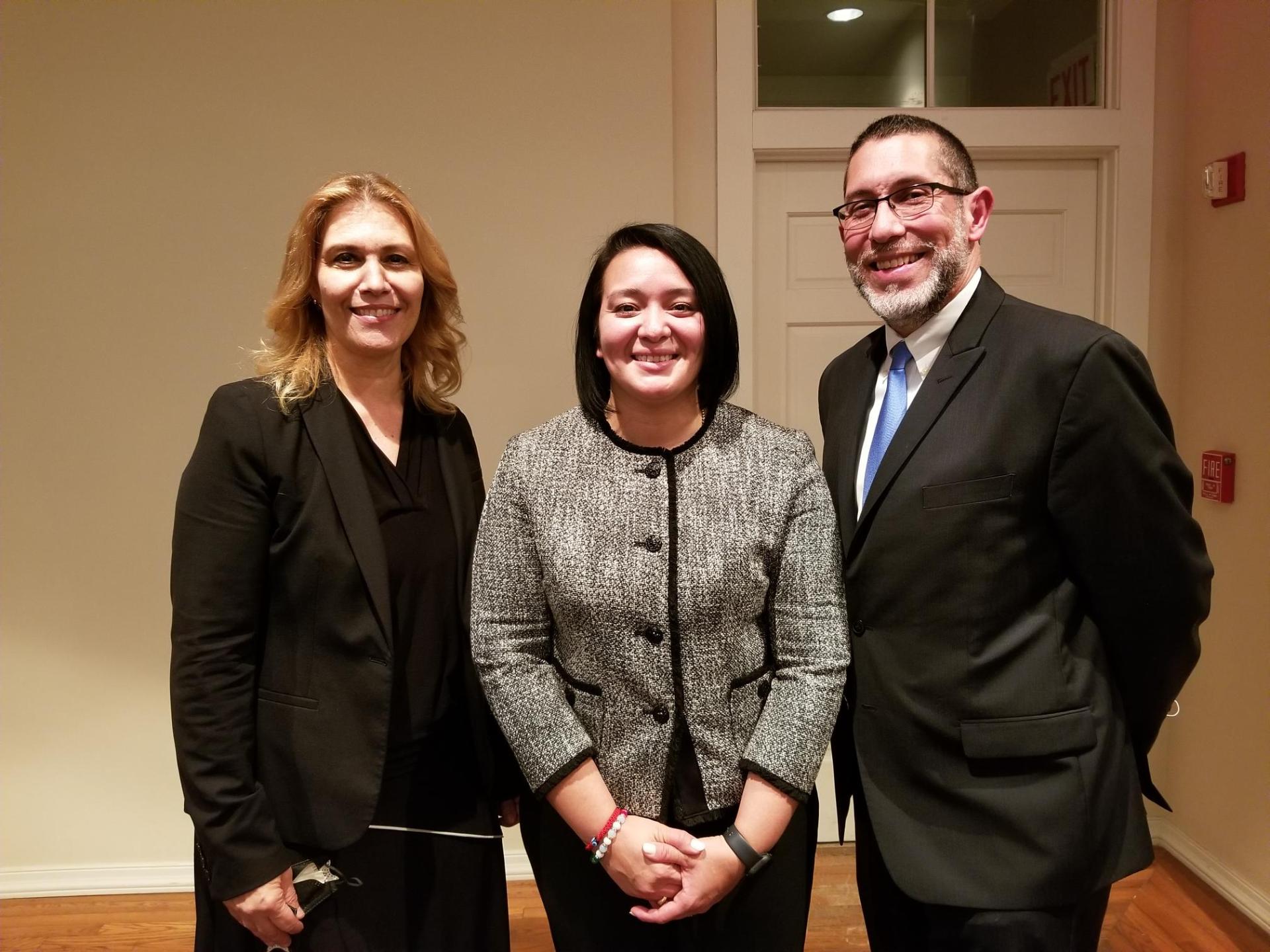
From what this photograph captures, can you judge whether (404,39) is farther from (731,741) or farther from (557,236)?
(731,741)

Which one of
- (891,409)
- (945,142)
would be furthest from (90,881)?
(945,142)

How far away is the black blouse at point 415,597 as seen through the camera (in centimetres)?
147

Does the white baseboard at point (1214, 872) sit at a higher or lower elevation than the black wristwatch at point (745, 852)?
lower

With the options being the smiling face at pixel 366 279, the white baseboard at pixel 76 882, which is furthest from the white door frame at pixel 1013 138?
the white baseboard at pixel 76 882

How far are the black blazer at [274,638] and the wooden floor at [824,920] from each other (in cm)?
133

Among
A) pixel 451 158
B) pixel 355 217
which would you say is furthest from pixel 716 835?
pixel 451 158

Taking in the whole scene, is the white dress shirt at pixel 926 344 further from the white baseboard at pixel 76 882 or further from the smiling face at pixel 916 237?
the white baseboard at pixel 76 882

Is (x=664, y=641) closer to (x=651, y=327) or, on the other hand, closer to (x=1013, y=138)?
(x=651, y=327)

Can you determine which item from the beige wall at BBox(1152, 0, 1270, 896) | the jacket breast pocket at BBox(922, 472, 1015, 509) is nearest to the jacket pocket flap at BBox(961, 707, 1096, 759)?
the jacket breast pocket at BBox(922, 472, 1015, 509)

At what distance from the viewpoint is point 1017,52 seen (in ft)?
9.34

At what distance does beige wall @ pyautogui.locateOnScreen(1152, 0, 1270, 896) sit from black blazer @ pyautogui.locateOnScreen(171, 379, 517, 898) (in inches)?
91.4

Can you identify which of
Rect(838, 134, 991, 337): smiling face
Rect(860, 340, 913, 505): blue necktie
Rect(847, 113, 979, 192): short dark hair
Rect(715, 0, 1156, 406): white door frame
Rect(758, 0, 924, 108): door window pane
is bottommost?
Rect(860, 340, 913, 505): blue necktie

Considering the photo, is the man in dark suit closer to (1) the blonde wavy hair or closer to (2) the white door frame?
(1) the blonde wavy hair

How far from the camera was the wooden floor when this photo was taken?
241 cm
